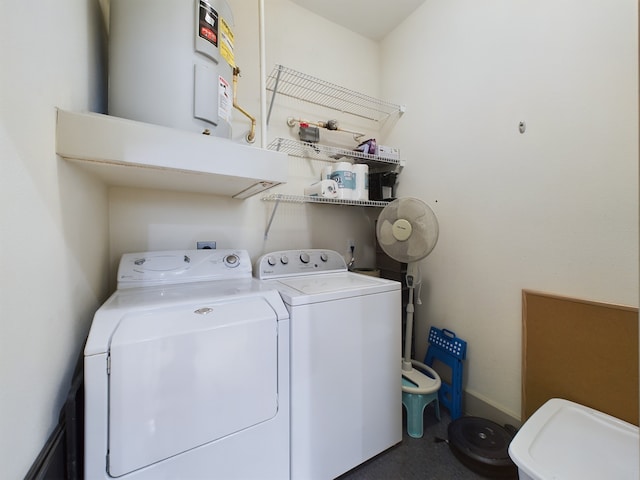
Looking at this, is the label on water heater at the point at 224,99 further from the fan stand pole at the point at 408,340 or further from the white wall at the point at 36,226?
the fan stand pole at the point at 408,340

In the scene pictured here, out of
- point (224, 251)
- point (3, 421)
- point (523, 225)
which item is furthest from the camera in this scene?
point (224, 251)

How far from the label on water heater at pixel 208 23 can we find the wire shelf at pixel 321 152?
62 centimetres

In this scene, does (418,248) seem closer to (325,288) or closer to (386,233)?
(386,233)

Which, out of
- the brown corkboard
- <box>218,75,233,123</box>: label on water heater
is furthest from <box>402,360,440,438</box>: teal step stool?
<box>218,75,233,123</box>: label on water heater

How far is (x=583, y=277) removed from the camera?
1.14 metres

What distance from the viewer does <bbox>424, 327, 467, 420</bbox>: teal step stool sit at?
5.13ft

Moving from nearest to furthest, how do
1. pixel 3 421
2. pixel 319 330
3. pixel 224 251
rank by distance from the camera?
pixel 3 421, pixel 319 330, pixel 224 251

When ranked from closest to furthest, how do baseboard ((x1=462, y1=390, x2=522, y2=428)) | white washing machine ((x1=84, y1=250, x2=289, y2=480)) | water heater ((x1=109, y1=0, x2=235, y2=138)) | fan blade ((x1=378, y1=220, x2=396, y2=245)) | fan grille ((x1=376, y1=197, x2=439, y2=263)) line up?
white washing machine ((x1=84, y1=250, x2=289, y2=480)), water heater ((x1=109, y1=0, x2=235, y2=138)), baseboard ((x1=462, y1=390, x2=522, y2=428)), fan grille ((x1=376, y1=197, x2=439, y2=263)), fan blade ((x1=378, y1=220, x2=396, y2=245))

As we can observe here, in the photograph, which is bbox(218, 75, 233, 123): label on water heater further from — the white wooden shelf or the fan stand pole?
the fan stand pole

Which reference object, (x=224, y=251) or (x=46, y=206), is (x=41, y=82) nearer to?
(x=46, y=206)

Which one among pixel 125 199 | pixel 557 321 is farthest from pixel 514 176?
pixel 125 199

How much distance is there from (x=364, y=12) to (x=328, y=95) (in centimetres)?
73

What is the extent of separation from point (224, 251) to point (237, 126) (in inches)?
34.7

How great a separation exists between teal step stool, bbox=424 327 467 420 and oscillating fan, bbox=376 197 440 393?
13 centimetres
